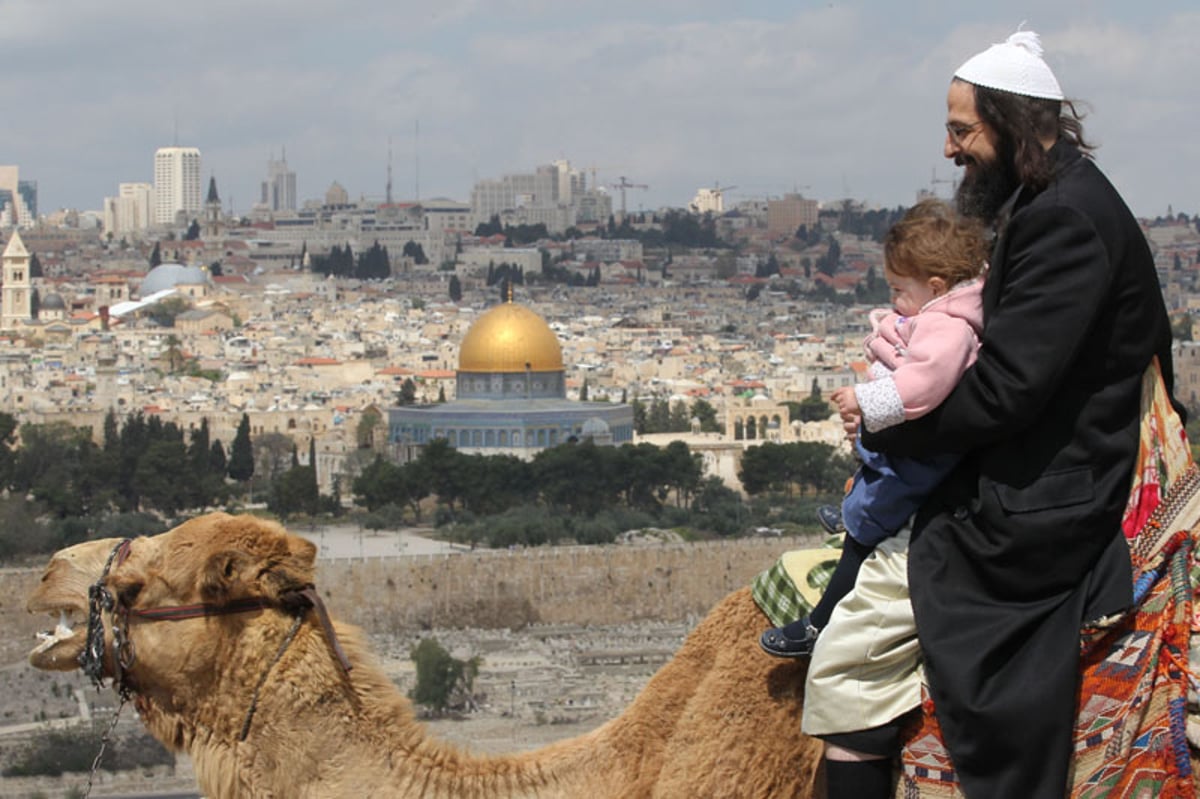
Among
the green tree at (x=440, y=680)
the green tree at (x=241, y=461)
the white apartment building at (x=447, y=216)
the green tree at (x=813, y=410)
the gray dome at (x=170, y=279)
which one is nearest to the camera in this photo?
the green tree at (x=440, y=680)

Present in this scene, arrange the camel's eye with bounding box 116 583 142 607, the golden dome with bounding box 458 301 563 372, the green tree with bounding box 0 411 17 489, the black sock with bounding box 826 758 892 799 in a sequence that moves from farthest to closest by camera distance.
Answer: the golden dome with bounding box 458 301 563 372, the green tree with bounding box 0 411 17 489, the camel's eye with bounding box 116 583 142 607, the black sock with bounding box 826 758 892 799

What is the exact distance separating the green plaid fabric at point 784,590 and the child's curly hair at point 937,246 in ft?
1.36

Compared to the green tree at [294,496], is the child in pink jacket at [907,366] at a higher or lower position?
higher

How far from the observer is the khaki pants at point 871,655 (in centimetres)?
299

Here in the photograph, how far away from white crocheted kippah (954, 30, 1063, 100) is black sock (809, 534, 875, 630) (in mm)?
634

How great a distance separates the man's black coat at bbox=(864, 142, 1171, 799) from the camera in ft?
9.54

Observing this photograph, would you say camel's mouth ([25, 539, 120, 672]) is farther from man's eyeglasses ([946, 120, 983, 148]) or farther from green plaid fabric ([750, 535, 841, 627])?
man's eyeglasses ([946, 120, 983, 148])

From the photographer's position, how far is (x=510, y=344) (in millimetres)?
52531

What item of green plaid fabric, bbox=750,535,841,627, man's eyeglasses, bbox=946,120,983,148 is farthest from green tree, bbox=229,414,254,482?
man's eyeglasses, bbox=946,120,983,148

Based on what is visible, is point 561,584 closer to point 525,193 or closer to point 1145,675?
point 1145,675

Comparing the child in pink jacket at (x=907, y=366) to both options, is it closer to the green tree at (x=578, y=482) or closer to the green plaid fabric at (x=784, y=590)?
the green plaid fabric at (x=784, y=590)

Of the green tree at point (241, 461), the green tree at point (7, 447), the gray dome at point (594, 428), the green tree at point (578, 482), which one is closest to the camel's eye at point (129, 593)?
the green tree at point (578, 482)

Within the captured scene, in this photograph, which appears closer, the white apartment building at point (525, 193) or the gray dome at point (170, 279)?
the gray dome at point (170, 279)

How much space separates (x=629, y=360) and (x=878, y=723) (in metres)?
80.0
